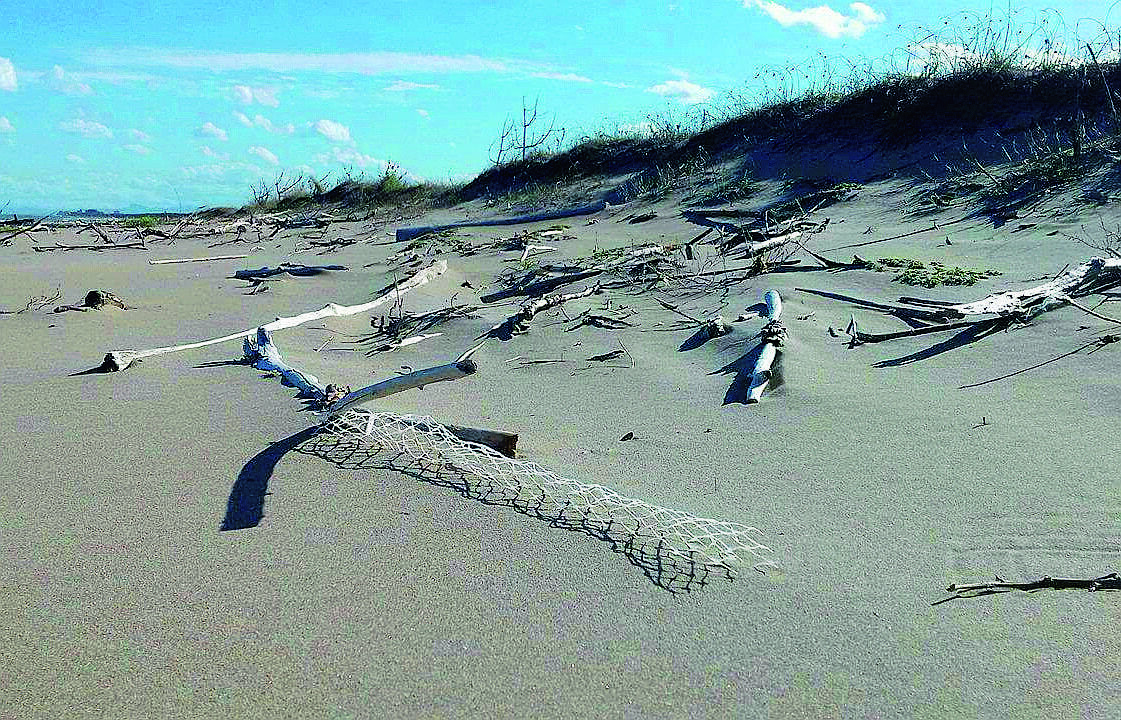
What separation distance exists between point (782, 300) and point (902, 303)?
65 cm

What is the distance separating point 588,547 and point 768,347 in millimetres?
1916

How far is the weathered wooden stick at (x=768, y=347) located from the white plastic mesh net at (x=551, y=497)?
42.3 inches

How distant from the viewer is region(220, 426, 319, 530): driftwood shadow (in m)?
2.49

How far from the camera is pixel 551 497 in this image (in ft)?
8.49

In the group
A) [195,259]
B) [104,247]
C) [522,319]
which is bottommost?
[522,319]

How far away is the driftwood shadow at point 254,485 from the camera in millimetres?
2490

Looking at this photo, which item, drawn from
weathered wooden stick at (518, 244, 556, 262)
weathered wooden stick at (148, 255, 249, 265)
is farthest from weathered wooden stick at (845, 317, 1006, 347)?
weathered wooden stick at (148, 255, 249, 265)

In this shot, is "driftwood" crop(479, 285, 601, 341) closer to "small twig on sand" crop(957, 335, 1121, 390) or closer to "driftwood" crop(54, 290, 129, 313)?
"small twig on sand" crop(957, 335, 1121, 390)

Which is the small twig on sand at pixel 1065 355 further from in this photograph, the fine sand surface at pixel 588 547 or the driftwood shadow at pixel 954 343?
the driftwood shadow at pixel 954 343

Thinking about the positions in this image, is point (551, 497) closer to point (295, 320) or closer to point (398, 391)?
point (398, 391)

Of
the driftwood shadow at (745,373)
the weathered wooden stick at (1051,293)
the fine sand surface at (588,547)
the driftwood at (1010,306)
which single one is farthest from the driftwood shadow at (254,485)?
the weathered wooden stick at (1051,293)

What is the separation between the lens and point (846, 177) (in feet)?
34.0

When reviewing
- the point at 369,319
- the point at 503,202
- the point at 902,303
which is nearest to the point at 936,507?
the point at 902,303

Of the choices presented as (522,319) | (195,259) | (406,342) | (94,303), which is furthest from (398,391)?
(195,259)
